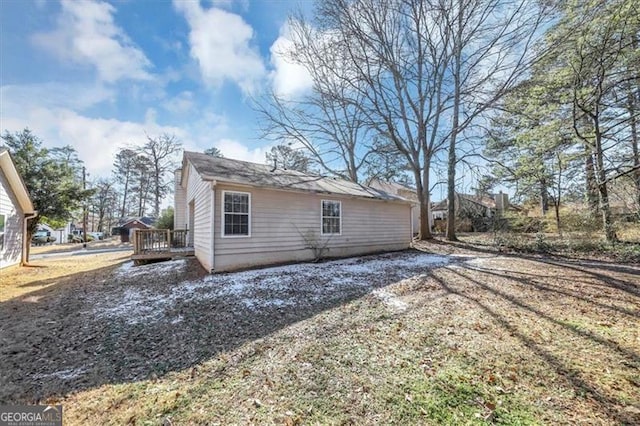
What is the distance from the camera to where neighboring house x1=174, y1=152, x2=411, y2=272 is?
25.4 ft

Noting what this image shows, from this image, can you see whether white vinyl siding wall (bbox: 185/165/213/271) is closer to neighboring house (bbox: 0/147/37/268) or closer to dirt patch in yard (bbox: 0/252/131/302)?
dirt patch in yard (bbox: 0/252/131/302)

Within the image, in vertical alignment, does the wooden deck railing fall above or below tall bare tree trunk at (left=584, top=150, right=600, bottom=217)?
below

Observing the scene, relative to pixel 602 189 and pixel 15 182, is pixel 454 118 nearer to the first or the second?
pixel 602 189

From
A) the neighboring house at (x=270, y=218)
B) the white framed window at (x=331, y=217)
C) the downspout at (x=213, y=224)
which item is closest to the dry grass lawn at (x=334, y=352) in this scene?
the downspout at (x=213, y=224)

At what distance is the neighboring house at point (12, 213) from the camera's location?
949 centimetres

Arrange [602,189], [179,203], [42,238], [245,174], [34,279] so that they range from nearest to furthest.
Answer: [34,279]
[245,174]
[602,189]
[179,203]
[42,238]

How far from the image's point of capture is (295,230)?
30.7 feet

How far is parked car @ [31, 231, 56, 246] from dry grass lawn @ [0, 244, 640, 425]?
32066 mm

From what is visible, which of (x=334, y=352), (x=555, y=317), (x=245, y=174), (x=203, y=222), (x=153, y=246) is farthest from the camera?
Answer: (x=153, y=246)

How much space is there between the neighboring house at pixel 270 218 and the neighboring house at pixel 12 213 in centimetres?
599

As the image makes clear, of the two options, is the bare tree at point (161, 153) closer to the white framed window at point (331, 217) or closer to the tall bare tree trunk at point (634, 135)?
the white framed window at point (331, 217)

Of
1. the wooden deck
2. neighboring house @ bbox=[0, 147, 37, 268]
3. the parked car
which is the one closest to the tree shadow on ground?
the wooden deck

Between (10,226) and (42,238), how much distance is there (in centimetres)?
2749

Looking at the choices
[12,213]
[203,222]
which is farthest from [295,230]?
[12,213]
